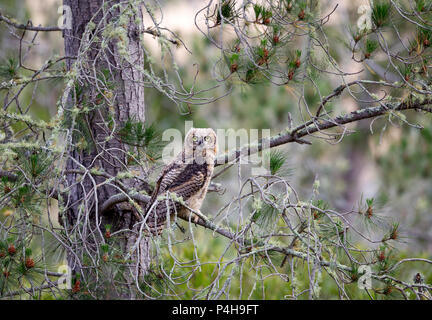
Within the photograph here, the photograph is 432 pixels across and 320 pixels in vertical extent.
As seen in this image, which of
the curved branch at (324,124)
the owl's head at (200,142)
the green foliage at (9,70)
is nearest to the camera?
the curved branch at (324,124)

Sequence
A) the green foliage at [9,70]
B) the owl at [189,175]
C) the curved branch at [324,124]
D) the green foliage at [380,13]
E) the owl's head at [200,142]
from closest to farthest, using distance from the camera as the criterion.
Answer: the green foliage at [380,13] < the curved branch at [324,124] < the green foliage at [9,70] < the owl at [189,175] < the owl's head at [200,142]

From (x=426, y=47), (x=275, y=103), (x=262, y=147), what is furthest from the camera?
(x=275, y=103)

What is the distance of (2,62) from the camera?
3.34 metres

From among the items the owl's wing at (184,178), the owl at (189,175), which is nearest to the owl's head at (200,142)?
the owl at (189,175)

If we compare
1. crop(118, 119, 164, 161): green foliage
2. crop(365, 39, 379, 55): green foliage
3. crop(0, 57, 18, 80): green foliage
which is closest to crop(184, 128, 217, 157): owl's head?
crop(118, 119, 164, 161): green foliage

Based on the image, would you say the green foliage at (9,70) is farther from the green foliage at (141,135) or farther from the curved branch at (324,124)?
the curved branch at (324,124)

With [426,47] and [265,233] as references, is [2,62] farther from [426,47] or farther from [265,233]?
[426,47]

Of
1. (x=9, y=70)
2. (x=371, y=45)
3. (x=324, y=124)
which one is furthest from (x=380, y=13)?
(x=9, y=70)

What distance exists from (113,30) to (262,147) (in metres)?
1.28

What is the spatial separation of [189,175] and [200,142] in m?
0.29

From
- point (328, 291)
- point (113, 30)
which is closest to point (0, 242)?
point (113, 30)

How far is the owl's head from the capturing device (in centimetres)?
396

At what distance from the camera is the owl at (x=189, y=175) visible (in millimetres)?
3602
